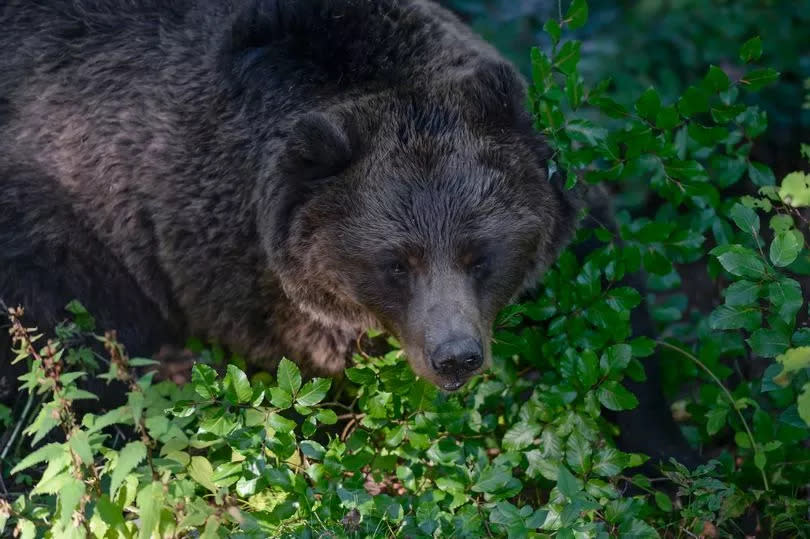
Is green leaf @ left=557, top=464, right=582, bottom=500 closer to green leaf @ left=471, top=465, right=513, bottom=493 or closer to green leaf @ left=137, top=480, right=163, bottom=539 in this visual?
green leaf @ left=471, top=465, right=513, bottom=493

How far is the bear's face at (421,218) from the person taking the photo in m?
3.93

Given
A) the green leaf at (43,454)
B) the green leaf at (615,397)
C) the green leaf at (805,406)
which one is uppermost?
the green leaf at (805,406)

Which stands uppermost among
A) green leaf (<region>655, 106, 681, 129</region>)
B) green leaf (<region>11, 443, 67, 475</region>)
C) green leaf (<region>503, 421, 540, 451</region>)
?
green leaf (<region>655, 106, 681, 129</region>)

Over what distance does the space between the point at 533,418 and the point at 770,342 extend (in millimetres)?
987

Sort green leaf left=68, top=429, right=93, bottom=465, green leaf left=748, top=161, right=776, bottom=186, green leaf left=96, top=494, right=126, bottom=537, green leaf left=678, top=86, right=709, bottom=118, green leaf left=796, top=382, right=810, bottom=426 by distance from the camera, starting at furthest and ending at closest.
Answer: green leaf left=748, top=161, right=776, bottom=186, green leaf left=678, top=86, right=709, bottom=118, green leaf left=96, top=494, right=126, bottom=537, green leaf left=68, top=429, right=93, bottom=465, green leaf left=796, top=382, right=810, bottom=426

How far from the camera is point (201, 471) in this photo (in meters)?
3.52

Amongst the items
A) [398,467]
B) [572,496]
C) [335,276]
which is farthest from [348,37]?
[572,496]

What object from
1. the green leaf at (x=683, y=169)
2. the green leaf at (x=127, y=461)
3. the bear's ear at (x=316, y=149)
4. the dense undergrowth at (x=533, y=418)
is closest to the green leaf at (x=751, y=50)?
the dense undergrowth at (x=533, y=418)

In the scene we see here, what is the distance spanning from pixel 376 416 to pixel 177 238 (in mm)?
1270

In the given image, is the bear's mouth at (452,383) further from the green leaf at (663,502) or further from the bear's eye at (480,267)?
the green leaf at (663,502)

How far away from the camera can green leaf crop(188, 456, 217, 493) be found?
3.52 metres

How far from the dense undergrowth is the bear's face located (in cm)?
21

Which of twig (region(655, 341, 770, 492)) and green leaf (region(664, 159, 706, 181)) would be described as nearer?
twig (region(655, 341, 770, 492))

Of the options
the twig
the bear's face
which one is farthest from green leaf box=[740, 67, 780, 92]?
the twig
